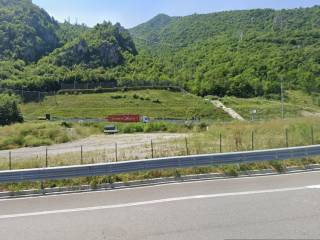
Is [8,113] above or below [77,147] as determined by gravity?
above

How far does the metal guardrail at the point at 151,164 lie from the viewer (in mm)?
12509

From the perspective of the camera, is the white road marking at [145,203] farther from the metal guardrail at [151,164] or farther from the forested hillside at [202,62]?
the forested hillside at [202,62]

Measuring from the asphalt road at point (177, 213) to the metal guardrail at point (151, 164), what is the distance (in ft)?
3.77

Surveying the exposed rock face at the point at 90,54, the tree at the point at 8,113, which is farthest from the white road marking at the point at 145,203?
the exposed rock face at the point at 90,54

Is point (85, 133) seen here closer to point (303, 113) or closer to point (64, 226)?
point (64, 226)

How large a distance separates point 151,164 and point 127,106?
9825cm

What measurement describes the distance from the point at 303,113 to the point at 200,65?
84416 millimetres

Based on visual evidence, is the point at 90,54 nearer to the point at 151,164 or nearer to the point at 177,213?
the point at 151,164

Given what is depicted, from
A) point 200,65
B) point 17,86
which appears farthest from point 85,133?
point 200,65

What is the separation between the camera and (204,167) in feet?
46.7

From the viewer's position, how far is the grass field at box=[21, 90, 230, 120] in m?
102

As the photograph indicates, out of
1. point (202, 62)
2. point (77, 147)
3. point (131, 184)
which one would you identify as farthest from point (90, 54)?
point (131, 184)

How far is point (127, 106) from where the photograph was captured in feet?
365

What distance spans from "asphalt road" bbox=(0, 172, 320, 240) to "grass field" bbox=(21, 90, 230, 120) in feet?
275
